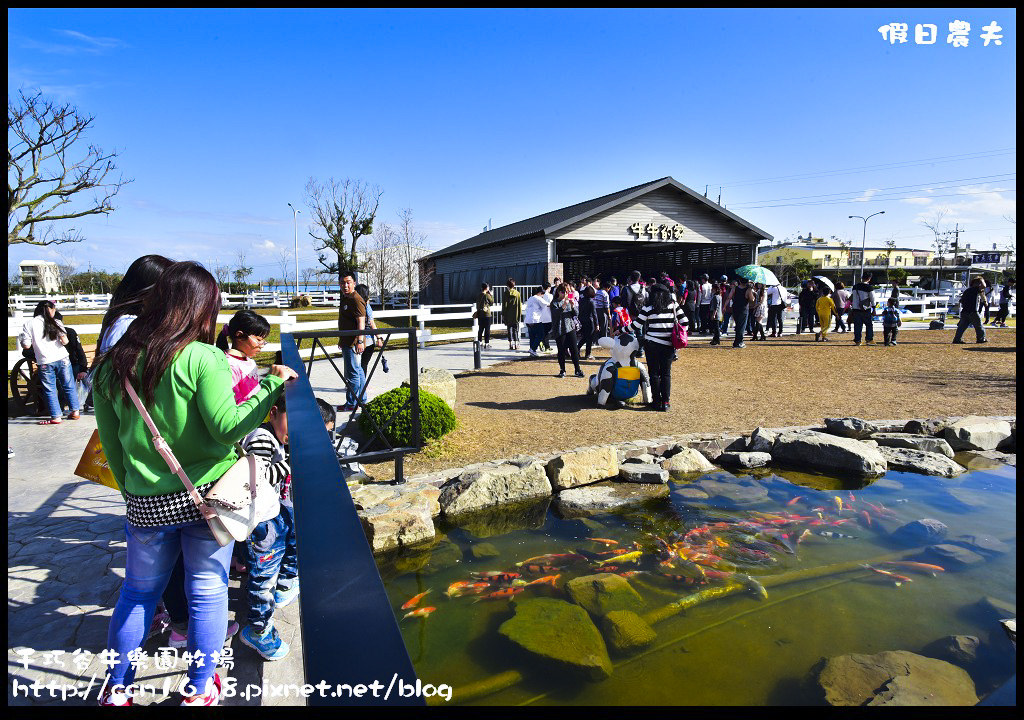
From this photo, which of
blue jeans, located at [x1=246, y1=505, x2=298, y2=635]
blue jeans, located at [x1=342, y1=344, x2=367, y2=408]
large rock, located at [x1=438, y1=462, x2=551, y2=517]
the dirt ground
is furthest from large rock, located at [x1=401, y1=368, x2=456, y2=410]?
blue jeans, located at [x1=246, y1=505, x2=298, y2=635]

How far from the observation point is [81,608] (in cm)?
304

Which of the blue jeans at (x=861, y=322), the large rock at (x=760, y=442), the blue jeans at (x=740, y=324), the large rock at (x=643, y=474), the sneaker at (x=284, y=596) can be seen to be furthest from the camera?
the blue jeans at (x=861, y=322)

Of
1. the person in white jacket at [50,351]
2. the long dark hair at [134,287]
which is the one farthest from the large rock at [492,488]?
the person in white jacket at [50,351]

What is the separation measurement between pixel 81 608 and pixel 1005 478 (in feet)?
26.2

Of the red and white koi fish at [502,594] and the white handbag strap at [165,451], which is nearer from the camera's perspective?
the white handbag strap at [165,451]

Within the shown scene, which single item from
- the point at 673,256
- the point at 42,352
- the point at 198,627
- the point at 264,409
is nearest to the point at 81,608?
the point at 198,627

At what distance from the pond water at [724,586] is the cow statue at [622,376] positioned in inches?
110

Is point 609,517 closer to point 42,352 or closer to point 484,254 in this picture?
point 42,352

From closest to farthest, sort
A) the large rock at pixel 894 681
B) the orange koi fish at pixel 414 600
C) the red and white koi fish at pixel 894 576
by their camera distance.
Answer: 1. the large rock at pixel 894 681
2. the orange koi fish at pixel 414 600
3. the red and white koi fish at pixel 894 576

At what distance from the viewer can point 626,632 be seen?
335 centimetres

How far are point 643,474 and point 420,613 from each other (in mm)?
2907

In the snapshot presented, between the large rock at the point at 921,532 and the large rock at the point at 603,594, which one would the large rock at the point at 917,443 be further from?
the large rock at the point at 603,594

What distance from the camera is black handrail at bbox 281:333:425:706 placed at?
2.99 feet

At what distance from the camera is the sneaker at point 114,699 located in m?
2.19
